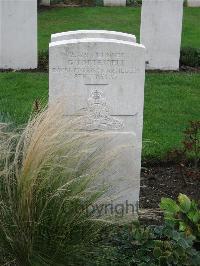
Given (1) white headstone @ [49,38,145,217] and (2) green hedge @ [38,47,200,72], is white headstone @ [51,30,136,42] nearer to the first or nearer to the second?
(1) white headstone @ [49,38,145,217]

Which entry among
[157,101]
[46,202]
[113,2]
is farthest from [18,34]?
[113,2]

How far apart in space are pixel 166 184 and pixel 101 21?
411 inches

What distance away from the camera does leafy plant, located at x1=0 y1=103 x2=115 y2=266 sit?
407 centimetres

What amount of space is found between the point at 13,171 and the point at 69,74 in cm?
97

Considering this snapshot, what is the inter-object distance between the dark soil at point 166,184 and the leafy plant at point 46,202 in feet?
4.23

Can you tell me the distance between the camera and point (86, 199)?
170 inches

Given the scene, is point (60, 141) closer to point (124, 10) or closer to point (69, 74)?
point (69, 74)

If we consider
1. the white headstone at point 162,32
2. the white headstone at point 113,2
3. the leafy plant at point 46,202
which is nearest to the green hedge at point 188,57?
the white headstone at point 162,32

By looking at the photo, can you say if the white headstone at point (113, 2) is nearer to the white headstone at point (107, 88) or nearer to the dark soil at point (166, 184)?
the dark soil at point (166, 184)

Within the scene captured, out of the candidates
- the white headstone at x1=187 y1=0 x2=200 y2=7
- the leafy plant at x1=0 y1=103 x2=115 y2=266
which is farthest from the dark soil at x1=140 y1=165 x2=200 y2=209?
the white headstone at x1=187 y1=0 x2=200 y2=7

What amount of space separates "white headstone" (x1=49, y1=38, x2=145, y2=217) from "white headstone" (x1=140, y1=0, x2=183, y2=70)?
573 cm

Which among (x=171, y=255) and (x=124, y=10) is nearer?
(x=171, y=255)

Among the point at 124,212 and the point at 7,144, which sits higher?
the point at 7,144

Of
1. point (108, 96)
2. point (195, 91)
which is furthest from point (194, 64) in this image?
point (108, 96)
